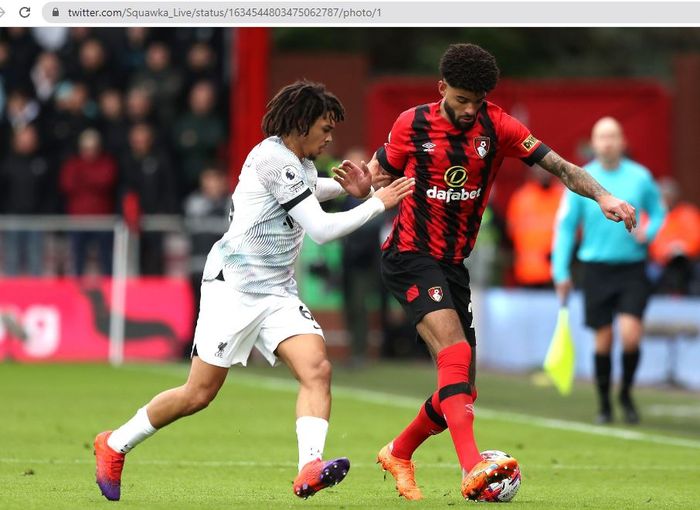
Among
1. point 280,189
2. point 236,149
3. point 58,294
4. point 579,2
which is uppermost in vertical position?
point 579,2

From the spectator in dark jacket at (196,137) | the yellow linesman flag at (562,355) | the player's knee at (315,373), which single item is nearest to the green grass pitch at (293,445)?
the yellow linesman flag at (562,355)

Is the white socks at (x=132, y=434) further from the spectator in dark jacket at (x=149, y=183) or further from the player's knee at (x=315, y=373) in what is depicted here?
the spectator in dark jacket at (x=149, y=183)

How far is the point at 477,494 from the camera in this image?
8.23 meters

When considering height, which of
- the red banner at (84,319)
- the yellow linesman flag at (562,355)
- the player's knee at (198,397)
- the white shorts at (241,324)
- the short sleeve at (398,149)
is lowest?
the red banner at (84,319)

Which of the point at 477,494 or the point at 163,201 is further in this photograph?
the point at 163,201

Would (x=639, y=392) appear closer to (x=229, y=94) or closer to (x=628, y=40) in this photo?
(x=229, y=94)

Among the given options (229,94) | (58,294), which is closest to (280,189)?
(58,294)

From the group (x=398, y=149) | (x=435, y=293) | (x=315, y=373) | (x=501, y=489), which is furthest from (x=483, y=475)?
(x=398, y=149)

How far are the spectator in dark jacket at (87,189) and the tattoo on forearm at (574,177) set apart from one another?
12.2 metres

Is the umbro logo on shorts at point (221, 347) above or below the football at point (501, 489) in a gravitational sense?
above

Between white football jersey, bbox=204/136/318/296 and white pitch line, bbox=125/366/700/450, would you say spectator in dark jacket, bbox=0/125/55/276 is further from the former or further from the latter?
white football jersey, bbox=204/136/318/296

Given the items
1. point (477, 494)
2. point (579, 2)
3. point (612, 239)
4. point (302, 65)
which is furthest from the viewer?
point (302, 65)

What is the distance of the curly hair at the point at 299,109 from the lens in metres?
8.37

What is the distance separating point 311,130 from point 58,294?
1240 centimetres
